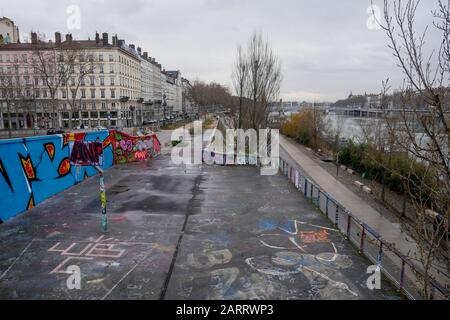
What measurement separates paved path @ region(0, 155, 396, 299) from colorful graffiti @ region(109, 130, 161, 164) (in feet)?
30.0

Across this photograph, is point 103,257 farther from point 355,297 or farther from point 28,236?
point 355,297

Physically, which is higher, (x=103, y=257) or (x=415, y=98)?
(x=415, y=98)

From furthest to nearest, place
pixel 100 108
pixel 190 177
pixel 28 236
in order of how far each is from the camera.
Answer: pixel 100 108 → pixel 190 177 → pixel 28 236

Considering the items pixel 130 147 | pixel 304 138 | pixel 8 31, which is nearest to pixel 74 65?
pixel 130 147

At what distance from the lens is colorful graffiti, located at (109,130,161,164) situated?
2583 centimetres

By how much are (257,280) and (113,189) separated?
11.9 meters

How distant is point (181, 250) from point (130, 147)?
60.7 ft

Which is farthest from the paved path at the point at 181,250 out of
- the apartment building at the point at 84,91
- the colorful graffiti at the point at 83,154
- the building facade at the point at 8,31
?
the building facade at the point at 8,31

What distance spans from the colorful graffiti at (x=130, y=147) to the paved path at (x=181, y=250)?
915cm

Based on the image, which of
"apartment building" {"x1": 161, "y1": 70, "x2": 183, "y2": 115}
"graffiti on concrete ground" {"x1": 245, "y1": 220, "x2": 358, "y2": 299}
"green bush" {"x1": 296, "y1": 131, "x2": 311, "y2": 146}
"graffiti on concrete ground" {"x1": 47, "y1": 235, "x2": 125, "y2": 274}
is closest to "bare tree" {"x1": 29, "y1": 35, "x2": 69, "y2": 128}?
"green bush" {"x1": 296, "y1": 131, "x2": 311, "y2": 146}

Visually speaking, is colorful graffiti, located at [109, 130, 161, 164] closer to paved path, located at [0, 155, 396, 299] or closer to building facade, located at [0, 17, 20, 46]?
paved path, located at [0, 155, 396, 299]

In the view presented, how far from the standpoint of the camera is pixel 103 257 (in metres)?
9.45

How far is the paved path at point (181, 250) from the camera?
7.80 metres
